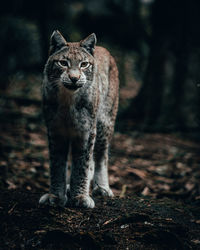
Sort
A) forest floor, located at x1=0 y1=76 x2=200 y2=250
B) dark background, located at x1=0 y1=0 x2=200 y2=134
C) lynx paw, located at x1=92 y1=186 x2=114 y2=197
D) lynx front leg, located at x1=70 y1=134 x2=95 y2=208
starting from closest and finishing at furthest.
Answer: forest floor, located at x1=0 y1=76 x2=200 y2=250 < lynx front leg, located at x1=70 y1=134 x2=95 y2=208 < lynx paw, located at x1=92 y1=186 x2=114 y2=197 < dark background, located at x1=0 y1=0 x2=200 y2=134

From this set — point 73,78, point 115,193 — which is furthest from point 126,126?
point 73,78

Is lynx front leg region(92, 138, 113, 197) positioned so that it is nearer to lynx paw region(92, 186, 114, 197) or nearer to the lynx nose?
lynx paw region(92, 186, 114, 197)

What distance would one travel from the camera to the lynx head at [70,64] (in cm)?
326

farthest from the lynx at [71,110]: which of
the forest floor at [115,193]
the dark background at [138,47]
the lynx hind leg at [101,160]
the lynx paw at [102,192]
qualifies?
the dark background at [138,47]

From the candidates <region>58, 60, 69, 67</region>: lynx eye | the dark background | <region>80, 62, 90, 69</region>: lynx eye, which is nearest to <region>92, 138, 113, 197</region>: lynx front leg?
<region>80, 62, 90, 69</region>: lynx eye

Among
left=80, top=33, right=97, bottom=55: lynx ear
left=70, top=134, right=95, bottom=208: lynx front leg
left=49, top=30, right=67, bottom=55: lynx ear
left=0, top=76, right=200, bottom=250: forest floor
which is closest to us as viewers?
left=0, top=76, right=200, bottom=250: forest floor

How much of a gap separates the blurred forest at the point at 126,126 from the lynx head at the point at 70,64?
4.49 feet

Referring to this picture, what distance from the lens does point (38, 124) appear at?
28.1 feet

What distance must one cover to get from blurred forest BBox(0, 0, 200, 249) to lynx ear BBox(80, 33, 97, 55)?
1.81 meters

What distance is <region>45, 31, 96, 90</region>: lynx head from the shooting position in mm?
3260

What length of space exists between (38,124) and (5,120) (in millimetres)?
844

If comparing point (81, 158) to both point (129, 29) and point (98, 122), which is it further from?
A: point (129, 29)

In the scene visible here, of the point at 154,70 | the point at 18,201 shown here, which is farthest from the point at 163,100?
the point at 18,201

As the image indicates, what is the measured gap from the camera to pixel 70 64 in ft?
11.2
